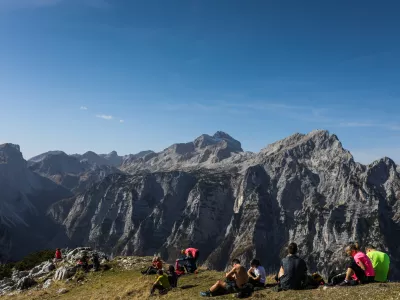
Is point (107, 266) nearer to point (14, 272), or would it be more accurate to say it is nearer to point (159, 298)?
point (159, 298)

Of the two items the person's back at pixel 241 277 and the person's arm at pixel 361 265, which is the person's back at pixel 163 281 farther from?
the person's arm at pixel 361 265

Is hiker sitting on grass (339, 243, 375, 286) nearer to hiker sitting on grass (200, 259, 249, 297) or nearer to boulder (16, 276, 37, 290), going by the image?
hiker sitting on grass (200, 259, 249, 297)

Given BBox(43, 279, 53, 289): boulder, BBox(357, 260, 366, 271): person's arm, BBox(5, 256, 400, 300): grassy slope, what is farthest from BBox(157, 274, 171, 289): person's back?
BBox(43, 279, 53, 289): boulder

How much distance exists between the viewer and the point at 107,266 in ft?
147

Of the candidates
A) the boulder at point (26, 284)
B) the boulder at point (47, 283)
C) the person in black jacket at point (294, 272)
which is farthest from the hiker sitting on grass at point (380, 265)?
the boulder at point (26, 284)

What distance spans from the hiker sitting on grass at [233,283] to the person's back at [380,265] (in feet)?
29.4

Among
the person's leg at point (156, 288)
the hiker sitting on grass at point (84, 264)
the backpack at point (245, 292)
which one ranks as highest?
the backpack at point (245, 292)

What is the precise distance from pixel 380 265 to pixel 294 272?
6.21 meters

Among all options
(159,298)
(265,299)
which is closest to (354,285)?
(265,299)

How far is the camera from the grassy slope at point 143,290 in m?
20.4

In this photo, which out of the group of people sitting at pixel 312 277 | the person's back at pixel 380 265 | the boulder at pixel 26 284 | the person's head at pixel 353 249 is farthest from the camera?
the boulder at pixel 26 284

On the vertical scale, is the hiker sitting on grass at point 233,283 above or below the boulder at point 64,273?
above

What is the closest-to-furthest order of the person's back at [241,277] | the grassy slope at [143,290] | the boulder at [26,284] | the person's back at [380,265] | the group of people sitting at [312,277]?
the grassy slope at [143,290] < the group of people sitting at [312,277] < the person's back at [380,265] < the person's back at [241,277] < the boulder at [26,284]

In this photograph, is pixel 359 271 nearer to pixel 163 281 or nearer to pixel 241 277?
pixel 241 277
